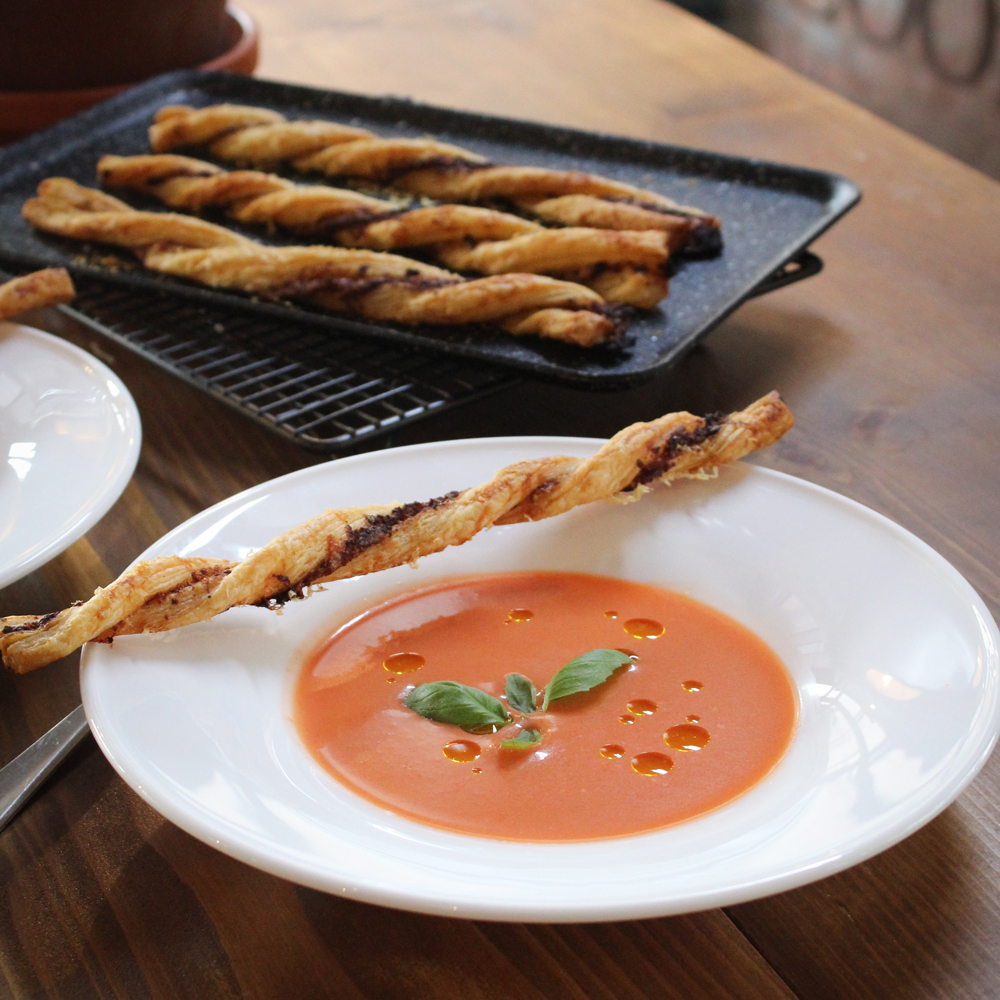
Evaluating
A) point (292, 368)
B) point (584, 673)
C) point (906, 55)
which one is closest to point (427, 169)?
point (292, 368)

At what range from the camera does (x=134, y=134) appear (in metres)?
1.77

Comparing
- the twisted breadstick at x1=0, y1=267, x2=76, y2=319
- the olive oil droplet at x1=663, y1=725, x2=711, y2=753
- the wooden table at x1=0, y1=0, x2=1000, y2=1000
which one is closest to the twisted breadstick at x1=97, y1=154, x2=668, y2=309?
the wooden table at x1=0, y1=0, x2=1000, y2=1000

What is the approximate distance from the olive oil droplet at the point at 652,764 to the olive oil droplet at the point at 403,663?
163 mm

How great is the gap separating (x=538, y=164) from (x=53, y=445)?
947 millimetres

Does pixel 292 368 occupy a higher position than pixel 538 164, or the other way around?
pixel 538 164

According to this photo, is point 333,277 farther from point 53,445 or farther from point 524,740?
point 524,740

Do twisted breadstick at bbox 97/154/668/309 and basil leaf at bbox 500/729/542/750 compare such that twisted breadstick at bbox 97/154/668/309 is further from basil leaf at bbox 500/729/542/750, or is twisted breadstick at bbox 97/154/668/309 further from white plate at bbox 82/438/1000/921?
basil leaf at bbox 500/729/542/750

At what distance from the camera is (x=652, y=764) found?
61cm

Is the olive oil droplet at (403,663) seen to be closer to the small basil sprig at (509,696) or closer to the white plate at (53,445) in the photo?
the small basil sprig at (509,696)

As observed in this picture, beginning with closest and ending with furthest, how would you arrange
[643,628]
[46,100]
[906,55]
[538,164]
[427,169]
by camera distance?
[643,628], [427,169], [538,164], [46,100], [906,55]

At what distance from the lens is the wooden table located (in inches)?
23.0

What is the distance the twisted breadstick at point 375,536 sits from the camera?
65cm

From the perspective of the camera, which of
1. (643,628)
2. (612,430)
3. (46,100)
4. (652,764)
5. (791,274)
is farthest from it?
(46,100)

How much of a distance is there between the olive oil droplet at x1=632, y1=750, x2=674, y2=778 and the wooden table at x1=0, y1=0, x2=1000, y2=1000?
0.28ft
